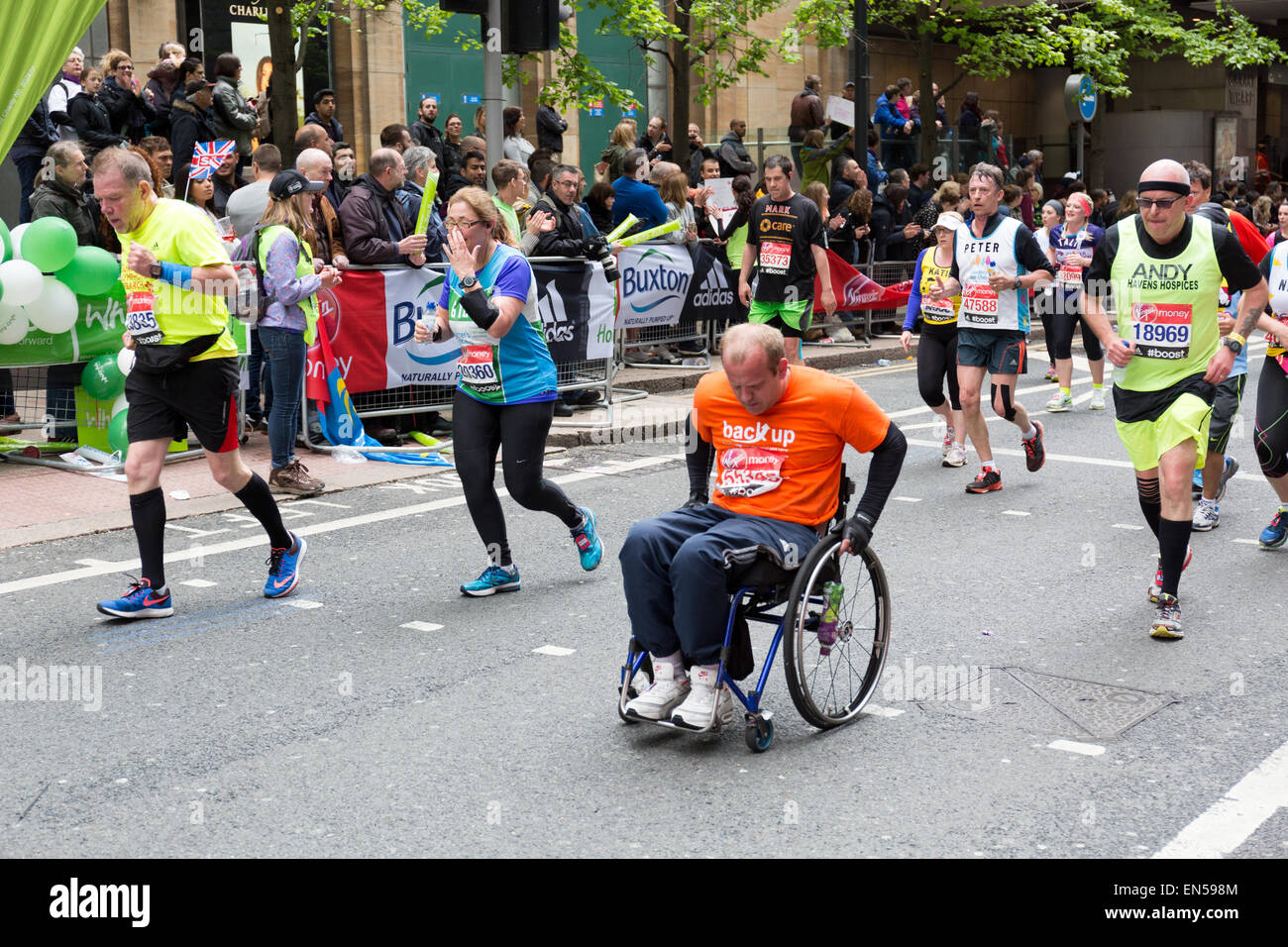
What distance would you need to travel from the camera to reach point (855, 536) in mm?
4816

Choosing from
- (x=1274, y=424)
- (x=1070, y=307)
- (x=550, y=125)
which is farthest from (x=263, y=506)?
(x=550, y=125)

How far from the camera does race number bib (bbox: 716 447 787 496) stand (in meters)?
5.04

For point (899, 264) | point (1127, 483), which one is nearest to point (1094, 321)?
point (1127, 483)

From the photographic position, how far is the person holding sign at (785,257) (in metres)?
11.1

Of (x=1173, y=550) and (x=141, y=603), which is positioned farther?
(x=141, y=603)

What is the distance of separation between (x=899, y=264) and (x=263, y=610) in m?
12.3

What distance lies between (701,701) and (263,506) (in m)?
2.86

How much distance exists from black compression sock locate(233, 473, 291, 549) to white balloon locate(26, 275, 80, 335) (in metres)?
3.39

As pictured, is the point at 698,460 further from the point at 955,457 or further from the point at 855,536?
the point at 955,457

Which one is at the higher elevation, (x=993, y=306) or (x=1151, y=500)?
(x=993, y=306)

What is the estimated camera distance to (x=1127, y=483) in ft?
31.5

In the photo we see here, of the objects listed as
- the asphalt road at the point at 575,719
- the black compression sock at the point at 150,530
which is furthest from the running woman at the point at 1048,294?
the black compression sock at the point at 150,530

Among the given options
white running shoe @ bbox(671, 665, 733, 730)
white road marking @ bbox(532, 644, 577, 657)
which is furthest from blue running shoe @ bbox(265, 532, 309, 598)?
white running shoe @ bbox(671, 665, 733, 730)
